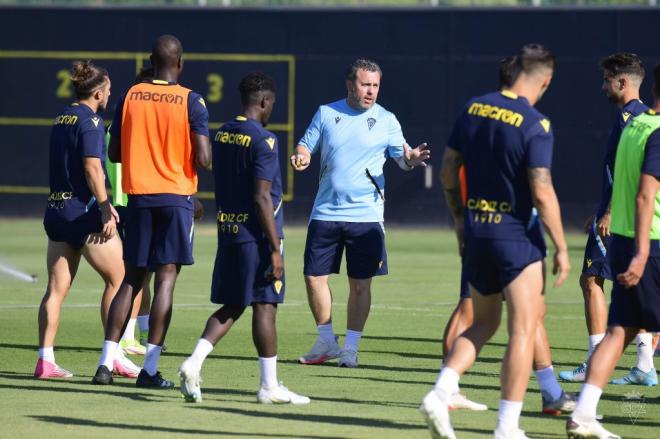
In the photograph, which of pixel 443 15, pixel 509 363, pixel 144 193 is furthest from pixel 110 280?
pixel 443 15

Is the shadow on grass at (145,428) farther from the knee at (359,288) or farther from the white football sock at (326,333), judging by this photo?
the knee at (359,288)

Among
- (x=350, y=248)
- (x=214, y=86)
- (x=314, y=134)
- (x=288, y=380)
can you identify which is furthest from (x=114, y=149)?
(x=214, y=86)

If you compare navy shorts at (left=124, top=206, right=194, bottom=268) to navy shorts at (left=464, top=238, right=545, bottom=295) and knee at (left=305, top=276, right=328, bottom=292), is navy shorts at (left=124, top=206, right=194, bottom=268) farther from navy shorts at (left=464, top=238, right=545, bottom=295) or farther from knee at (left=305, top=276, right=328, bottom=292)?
navy shorts at (left=464, top=238, right=545, bottom=295)

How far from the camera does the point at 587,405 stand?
25.6 feet

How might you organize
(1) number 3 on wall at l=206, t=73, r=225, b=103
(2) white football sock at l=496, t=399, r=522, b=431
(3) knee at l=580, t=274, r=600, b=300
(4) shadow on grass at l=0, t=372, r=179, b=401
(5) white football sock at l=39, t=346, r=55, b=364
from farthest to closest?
(1) number 3 on wall at l=206, t=73, r=225, b=103 < (3) knee at l=580, t=274, r=600, b=300 < (5) white football sock at l=39, t=346, r=55, b=364 < (4) shadow on grass at l=0, t=372, r=179, b=401 < (2) white football sock at l=496, t=399, r=522, b=431

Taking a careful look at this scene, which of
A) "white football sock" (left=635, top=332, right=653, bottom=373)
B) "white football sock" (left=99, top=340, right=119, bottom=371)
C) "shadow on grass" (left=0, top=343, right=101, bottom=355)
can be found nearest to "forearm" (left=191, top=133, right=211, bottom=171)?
"white football sock" (left=99, top=340, right=119, bottom=371)

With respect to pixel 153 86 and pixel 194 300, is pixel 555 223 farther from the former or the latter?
pixel 194 300

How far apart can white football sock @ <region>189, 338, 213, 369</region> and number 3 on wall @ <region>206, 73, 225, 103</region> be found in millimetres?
21830

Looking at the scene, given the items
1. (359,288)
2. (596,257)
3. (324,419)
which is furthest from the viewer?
(359,288)

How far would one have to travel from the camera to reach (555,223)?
758cm

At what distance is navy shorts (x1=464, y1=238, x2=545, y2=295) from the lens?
7594mm

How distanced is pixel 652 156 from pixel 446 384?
1.72m

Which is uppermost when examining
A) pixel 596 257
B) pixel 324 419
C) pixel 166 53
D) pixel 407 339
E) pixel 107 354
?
pixel 166 53

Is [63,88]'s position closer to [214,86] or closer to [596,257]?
[214,86]
